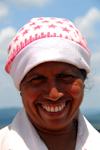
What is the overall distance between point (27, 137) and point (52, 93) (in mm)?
564

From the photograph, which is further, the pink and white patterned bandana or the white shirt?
the white shirt

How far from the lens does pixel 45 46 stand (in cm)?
229

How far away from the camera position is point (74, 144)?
262 centimetres

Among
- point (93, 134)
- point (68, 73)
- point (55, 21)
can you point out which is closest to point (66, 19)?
point (55, 21)

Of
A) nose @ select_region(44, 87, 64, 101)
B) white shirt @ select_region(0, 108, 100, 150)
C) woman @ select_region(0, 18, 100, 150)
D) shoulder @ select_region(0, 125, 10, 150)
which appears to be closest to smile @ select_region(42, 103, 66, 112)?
woman @ select_region(0, 18, 100, 150)

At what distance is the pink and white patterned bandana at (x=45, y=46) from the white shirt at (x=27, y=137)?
1.32ft

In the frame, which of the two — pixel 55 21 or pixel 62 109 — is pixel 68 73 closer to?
pixel 62 109

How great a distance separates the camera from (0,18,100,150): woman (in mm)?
2295

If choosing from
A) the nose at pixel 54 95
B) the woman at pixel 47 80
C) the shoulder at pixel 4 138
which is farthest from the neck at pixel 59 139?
the nose at pixel 54 95

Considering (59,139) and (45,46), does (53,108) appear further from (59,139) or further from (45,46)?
(45,46)

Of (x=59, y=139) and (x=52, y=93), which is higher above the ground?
(x=52, y=93)

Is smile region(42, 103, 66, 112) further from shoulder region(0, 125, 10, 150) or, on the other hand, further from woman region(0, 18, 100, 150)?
shoulder region(0, 125, 10, 150)

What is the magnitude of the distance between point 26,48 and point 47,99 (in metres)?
0.50

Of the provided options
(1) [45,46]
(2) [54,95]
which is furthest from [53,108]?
(1) [45,46]
